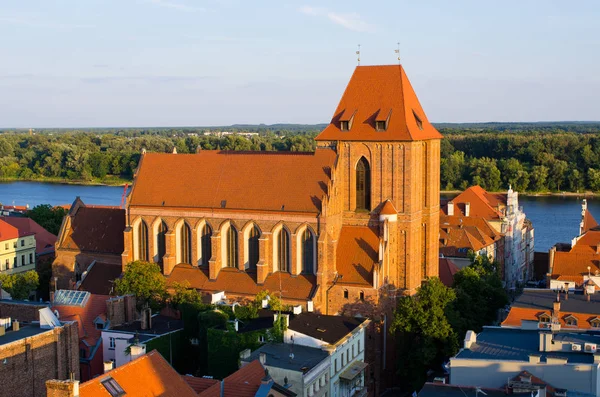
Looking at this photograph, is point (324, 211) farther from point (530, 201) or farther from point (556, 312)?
point (530, 201)

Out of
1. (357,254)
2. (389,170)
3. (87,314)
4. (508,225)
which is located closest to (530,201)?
(508,225)

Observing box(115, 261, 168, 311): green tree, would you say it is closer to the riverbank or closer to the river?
the river

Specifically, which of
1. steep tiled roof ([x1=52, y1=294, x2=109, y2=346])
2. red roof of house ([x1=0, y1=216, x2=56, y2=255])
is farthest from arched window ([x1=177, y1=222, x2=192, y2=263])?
red roof of house ([x1=0, y1=216, x2=56, y2=255])

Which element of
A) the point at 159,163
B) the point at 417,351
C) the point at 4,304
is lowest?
the point at 417,351

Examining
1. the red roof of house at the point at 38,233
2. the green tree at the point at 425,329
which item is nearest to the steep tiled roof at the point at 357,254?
the green tree at the point at 425,329

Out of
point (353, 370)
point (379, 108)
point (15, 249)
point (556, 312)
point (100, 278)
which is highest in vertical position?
point (379, 108)

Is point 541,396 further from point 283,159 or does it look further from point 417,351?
point 283,159

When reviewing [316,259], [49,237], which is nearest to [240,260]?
[316,259]
